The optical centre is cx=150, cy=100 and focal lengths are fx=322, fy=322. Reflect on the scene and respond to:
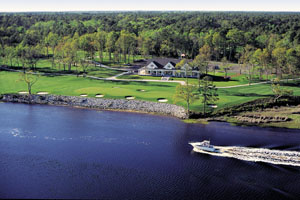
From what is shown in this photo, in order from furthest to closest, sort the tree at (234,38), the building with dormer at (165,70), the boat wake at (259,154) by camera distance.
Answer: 1. the tree at (234,38)
2. the building with dormer at (165,70)
3. the boat wake at (259,154)

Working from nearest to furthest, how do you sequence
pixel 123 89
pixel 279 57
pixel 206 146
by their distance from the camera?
pixel 206 146
pixel 123 89
pixel 279 57

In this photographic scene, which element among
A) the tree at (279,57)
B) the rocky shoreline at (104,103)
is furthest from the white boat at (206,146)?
the tree at (279,57)

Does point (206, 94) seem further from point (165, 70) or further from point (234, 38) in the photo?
point (234, 38)

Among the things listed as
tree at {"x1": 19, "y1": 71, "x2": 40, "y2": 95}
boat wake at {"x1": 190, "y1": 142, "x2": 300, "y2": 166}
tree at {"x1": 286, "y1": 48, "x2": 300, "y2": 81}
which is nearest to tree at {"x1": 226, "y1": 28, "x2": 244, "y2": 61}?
tree at {"x1": 286, "y1": 48, "x2": 300, "y2": 81}

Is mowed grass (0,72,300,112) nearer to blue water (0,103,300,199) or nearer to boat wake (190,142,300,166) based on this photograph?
blue water (0,103,300,199)

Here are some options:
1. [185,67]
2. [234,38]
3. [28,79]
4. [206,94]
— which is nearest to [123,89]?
[28,79]

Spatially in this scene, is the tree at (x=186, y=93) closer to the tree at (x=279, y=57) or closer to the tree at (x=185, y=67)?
the tree at (x=185, y=67)
